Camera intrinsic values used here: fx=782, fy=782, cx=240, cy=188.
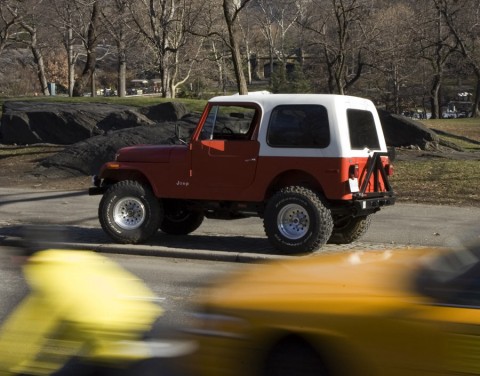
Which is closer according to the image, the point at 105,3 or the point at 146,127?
the point at 146,127

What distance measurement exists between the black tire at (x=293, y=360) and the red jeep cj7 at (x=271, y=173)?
20.3 feet

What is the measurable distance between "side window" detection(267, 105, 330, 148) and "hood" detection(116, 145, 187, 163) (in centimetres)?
143

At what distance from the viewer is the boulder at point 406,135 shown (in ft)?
79.0

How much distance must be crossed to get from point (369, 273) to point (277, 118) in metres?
6.37

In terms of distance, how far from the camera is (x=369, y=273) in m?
4.69

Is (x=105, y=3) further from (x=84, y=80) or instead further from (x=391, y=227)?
(x=391, y=227)

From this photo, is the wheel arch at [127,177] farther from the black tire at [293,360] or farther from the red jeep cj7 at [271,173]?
the black tire at [293,360]

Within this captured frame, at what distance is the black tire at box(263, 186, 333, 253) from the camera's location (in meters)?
10.4

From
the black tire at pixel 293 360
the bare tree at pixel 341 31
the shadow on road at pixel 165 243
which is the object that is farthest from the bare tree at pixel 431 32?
the black tire at pixel 293 360

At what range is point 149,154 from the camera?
11578 millimetres

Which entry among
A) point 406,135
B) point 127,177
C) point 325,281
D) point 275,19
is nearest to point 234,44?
point 406,135

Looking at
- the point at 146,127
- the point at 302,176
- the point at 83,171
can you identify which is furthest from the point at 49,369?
the point at 146,127

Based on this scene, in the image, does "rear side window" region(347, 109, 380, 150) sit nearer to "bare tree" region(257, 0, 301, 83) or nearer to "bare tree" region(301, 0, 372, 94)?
"bare tree" region(301, 0, 372, 94)

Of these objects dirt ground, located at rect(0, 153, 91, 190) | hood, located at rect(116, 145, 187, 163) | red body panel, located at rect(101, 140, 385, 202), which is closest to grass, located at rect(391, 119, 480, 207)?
red body panel, located at rect(101, 140, 385, 202)
